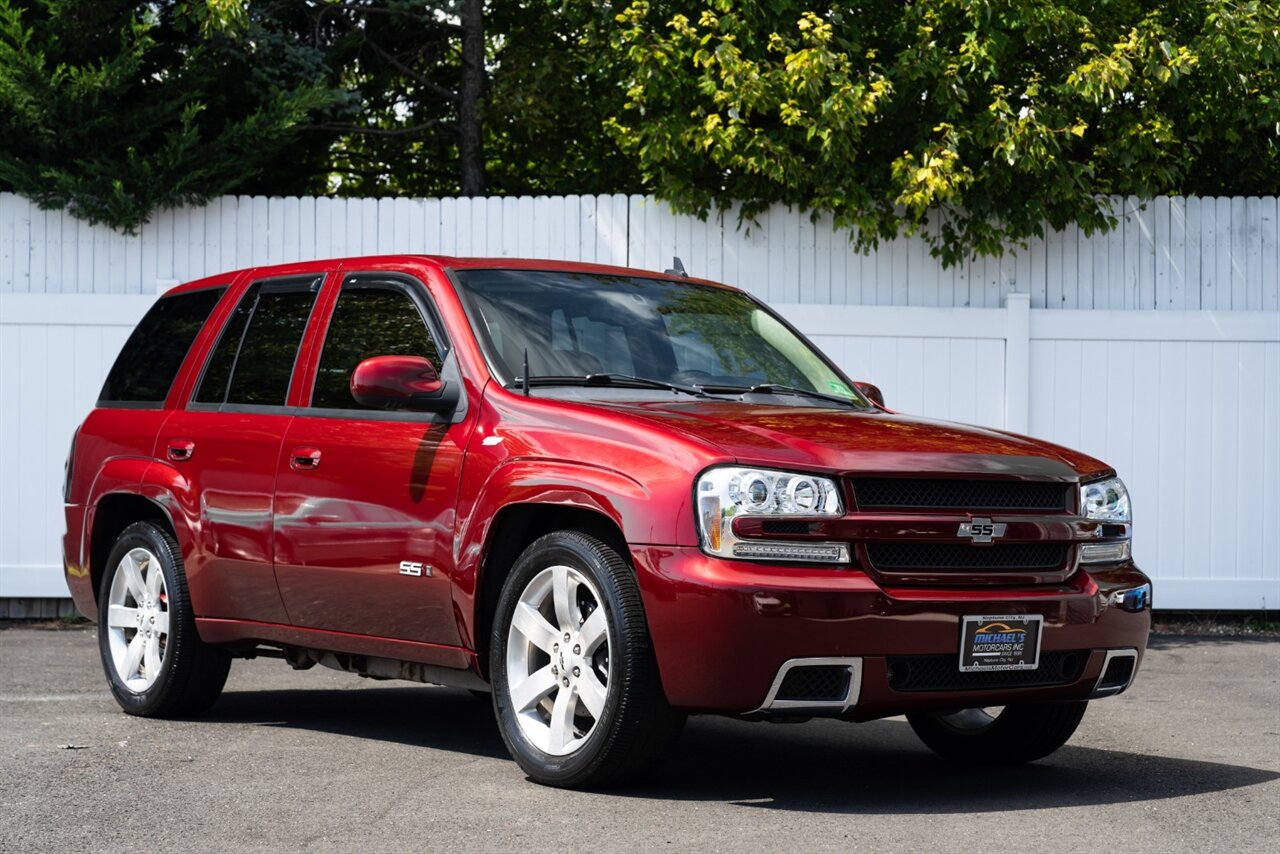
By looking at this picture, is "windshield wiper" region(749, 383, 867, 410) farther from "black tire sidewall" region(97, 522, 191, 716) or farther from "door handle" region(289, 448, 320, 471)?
"black tire sidewall" region(97, 522, 191, 716)

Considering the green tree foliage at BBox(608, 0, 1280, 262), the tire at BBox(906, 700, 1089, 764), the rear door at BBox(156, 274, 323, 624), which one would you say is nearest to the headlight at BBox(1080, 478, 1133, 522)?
the tire at BBox(906, 700, 1089, 764)

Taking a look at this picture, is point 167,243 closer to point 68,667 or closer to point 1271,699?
point 68,667

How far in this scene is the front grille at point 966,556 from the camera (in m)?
5.86

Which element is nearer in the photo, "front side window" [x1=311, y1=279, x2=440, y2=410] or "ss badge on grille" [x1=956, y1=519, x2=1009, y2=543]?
"ss badge on grille" [x1=956, y1=519, x2=1009, y2=543]

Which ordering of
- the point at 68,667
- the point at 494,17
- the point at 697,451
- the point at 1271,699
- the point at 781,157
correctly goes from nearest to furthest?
the point at 697,451, the point at 1271,699, the point at 68,667, the point at 781,157, the point at 494,17

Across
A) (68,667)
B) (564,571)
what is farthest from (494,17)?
(564,571)

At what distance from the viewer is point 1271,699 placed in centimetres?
915

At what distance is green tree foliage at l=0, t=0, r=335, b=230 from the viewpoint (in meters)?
12.2

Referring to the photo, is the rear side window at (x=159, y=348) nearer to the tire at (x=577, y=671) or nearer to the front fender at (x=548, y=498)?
the front fender at (x=548, y=498)

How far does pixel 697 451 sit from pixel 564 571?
26.8 inches

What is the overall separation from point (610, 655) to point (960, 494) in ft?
3.97

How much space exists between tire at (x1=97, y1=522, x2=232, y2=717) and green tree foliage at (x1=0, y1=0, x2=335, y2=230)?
4480mm

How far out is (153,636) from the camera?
26.8 ft

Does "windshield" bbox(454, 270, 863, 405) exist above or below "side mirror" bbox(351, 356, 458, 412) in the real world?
above
